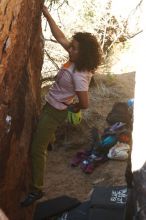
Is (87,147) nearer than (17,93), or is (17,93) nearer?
(17,93)

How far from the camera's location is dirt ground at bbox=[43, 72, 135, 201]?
696 centimetres

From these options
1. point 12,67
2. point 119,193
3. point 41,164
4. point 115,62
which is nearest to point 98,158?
point 41,164

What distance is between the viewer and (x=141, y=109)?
11.5 feet

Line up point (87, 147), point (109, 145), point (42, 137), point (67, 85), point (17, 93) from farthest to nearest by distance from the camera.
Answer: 1. point (87, 147)
2. point (109, 145)
3. point (42, 137)
4. point (67, 85)
5. point (17, 93)

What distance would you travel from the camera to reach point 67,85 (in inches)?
182

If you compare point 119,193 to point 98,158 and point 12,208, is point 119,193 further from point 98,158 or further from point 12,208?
point 98,158

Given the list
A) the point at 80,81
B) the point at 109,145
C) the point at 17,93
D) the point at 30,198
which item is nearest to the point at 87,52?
the point at 80,81

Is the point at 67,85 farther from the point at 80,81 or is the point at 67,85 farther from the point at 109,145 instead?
the point at 109,145

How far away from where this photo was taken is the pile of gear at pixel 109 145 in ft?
23.7

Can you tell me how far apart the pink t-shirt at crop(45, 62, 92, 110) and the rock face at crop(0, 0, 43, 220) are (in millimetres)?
295

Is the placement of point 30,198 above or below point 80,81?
below

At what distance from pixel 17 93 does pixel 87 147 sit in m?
3.70

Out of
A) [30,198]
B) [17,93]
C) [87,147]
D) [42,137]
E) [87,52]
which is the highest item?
[87,52]

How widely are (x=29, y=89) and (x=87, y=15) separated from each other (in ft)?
21.9
